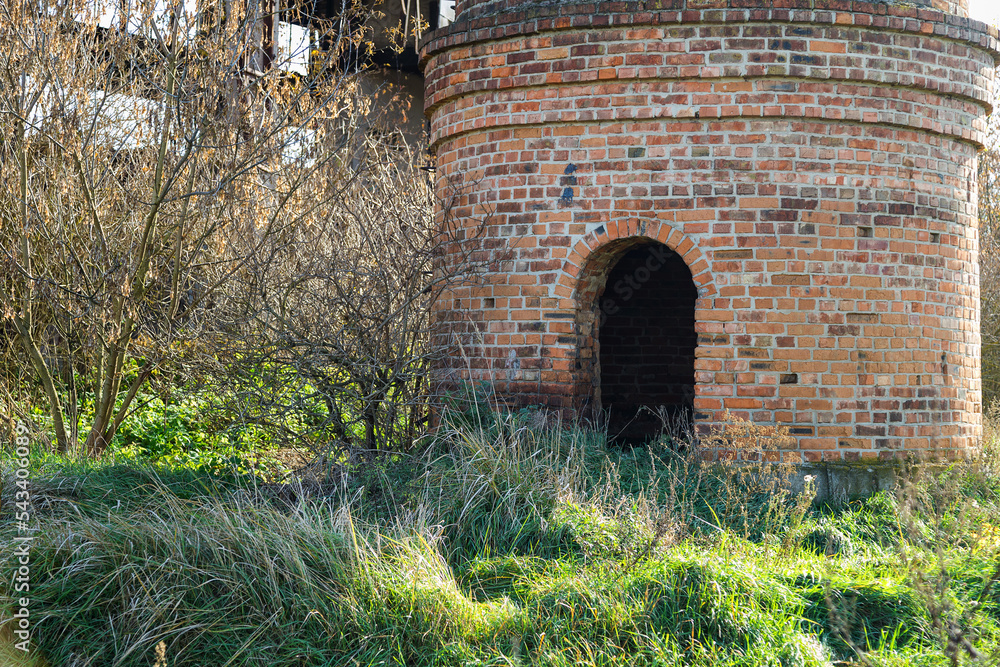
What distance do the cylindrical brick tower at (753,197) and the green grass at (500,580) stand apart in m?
0.99

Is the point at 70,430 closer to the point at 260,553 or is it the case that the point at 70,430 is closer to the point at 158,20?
the point at 158,20

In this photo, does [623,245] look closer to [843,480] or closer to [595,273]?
[595,273]

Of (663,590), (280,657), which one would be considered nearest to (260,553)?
(280,657)

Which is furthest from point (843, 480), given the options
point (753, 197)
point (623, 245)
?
point (623, 245)

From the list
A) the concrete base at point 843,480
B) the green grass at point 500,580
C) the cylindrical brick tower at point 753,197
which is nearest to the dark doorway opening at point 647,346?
the cylindrical brick tower at point 753,197

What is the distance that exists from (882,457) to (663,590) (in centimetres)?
279

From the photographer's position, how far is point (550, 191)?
6.25m

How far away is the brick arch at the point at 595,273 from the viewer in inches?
235

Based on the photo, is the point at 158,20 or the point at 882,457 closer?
the point at 882,457

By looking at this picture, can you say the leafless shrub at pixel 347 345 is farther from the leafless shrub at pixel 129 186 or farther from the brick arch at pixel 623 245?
the brick arch at pixel 623 245

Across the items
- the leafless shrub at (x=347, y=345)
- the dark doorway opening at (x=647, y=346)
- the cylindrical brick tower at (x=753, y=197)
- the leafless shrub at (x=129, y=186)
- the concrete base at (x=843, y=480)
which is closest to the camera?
the concrete base at (x=843, y=480)

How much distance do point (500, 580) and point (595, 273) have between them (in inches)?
107

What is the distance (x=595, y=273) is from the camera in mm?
6383

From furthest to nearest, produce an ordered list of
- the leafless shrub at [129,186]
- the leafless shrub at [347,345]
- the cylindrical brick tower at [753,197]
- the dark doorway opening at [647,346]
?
the dark doorway opening at [647,346] → the leafless shrub at [129,186] → the leafless shrub at [347,345] → the cylindrical brick tower at [753,197]
